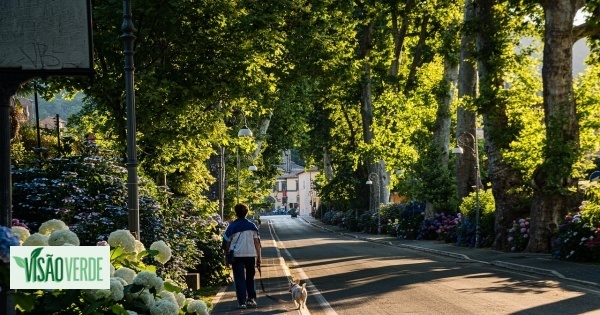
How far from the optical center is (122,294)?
6.28 meters

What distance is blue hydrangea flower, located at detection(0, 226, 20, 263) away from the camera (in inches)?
200

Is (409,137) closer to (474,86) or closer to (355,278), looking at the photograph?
(474,86)

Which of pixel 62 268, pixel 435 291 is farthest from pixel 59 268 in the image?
pixel 435 291

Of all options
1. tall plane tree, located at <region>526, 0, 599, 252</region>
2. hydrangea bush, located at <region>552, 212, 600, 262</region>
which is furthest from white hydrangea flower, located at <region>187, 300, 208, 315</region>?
tall plane tree, located at <region>526, 0, 599, 252</region>

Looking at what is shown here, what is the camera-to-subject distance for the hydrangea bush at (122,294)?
5.95 m

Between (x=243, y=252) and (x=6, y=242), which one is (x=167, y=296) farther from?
(x=243, y=252)

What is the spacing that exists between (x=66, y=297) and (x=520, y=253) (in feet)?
90.0

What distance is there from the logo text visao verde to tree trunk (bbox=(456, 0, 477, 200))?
3100 centimetres

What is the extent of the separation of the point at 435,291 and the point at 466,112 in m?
25.1

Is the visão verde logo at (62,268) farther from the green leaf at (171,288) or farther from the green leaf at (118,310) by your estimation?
the green leaf at (171,288)

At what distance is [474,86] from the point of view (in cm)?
4072

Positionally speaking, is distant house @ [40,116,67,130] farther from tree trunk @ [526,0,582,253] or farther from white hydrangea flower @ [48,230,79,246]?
white hydrangea flower @ [48,230,79,246]

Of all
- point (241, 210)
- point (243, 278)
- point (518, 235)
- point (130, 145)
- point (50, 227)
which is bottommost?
point (518, 235)

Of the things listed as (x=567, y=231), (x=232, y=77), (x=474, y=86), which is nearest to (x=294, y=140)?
(x=474, y=86)
